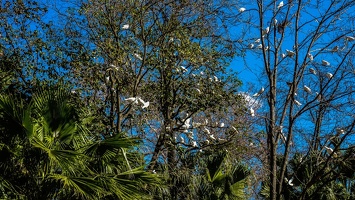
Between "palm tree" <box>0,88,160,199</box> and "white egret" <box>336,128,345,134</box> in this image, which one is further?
"white egret" <box>336,128,345,134</box>

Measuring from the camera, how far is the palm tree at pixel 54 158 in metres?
5.81

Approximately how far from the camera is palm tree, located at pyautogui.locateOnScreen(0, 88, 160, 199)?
5.81 meters

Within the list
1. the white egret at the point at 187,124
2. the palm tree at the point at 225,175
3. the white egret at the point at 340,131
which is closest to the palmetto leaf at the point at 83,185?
the palm tree at the point at 225,175

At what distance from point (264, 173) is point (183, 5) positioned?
10.9 feet

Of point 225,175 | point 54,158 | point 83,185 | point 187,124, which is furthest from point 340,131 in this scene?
point 54,158

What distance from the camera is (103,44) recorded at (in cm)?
932

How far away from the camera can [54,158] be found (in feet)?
18.8

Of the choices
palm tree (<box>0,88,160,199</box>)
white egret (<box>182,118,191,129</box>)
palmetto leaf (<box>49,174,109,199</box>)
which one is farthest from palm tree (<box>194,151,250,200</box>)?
palmetto leaf (<box>49,174,109,199</box>)

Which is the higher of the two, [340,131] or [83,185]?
[340,131]

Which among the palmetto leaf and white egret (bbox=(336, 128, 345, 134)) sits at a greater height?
white egret (bbox=(336, 128, 345, 134))

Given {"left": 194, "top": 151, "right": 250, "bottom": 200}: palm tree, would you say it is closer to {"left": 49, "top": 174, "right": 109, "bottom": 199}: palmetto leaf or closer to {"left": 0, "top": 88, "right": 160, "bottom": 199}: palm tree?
{"left": 0, "top": 88, "right": 160, "bottom": 199}: palm tree

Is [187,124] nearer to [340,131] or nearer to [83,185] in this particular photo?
[340,131]

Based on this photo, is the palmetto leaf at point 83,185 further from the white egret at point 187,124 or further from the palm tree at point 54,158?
the white egret at point 187,124

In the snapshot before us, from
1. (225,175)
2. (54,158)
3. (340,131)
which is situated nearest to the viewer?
(54,158)
